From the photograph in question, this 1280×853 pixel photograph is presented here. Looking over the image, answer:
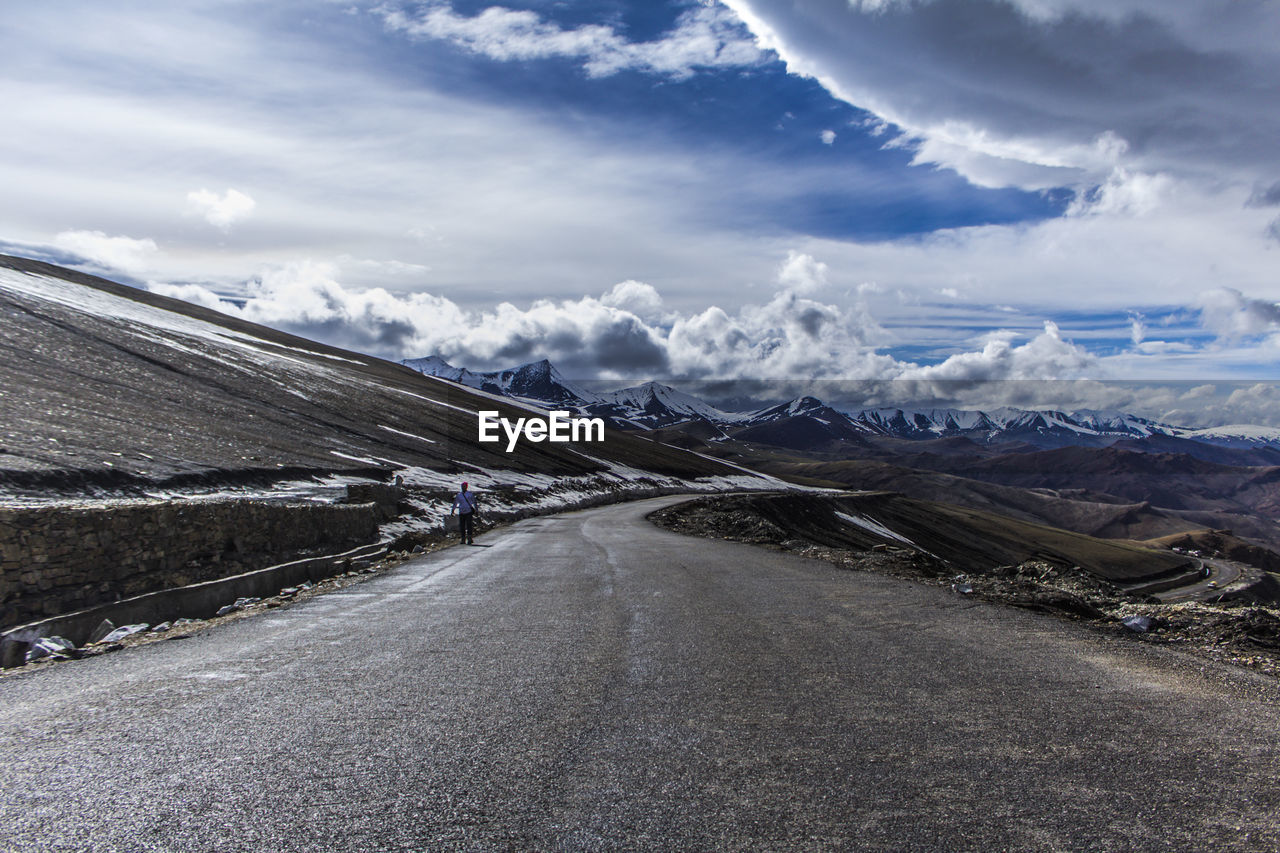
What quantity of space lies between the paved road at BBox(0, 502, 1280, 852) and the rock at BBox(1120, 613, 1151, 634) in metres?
1.00

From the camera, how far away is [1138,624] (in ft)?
31.2

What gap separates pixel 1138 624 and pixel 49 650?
14947 millimetres

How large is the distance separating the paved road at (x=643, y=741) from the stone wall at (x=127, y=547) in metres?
5.08

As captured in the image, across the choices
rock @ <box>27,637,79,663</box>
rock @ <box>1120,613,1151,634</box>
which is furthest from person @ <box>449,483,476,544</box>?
rock @ <box>1120,613,1151,634</box>

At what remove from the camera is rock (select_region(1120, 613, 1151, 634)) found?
944cm

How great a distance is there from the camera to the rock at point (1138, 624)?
9438 mm

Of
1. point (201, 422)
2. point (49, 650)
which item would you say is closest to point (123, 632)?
point (49, 650)

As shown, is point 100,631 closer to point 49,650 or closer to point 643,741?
point 49,650

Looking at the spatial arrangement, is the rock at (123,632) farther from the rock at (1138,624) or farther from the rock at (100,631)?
the rock at (1138,624)

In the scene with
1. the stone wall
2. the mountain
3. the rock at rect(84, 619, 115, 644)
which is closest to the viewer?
the rock at rect(84, 619, 115, 644)

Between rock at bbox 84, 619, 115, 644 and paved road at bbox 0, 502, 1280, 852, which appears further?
rock at bbox 84, 619, 115, 644

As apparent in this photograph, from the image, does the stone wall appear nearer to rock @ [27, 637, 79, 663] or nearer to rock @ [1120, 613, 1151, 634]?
rock @ [27, 637, 79, 663]

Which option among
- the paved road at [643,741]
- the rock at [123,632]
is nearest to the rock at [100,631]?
the rock at [123,632]

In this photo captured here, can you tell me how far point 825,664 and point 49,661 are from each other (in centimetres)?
980
